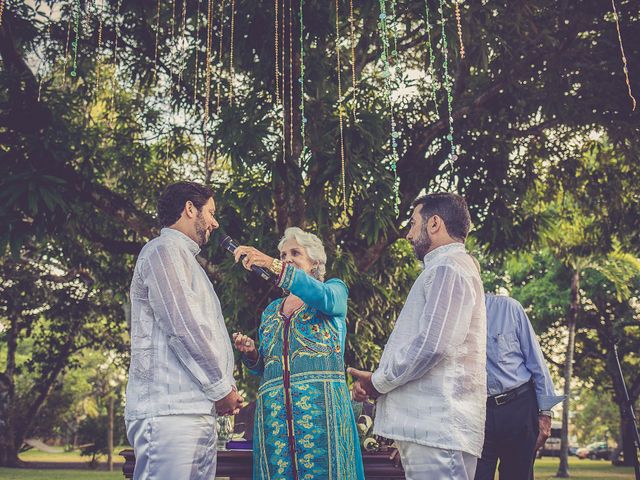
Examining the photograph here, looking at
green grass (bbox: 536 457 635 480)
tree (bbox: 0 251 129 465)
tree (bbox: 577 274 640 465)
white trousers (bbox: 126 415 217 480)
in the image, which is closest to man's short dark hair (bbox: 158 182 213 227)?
white trousers (bbox: 126 415 217 480)

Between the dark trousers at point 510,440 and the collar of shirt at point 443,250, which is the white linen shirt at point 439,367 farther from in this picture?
the dark trousers at point 510,440

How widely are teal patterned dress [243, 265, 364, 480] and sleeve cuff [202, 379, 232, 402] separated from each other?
570 millimetres

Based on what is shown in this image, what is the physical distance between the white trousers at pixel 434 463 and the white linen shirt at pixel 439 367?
4cm

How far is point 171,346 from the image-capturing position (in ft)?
Answer: 9.21

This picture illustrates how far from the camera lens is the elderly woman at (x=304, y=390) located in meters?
3.33

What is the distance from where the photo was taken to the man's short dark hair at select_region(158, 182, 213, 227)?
3098mm

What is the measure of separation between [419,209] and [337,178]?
4.21 metres

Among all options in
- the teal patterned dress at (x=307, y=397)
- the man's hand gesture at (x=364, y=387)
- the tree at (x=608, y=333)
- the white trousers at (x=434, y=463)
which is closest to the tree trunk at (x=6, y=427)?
the tree at (x=608, y=333)

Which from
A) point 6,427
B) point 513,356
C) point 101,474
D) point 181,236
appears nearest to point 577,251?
point 513,356

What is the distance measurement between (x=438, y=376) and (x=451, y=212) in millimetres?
662

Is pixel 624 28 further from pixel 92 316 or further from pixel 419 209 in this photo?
pixel 92 316

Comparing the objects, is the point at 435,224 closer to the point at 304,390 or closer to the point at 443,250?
the point at 443,250

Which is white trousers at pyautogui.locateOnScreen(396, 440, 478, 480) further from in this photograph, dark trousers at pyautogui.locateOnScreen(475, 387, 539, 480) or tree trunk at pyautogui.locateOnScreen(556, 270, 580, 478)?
tree trunk at pyautogui.locateOnScreen(556, 270, 580, 478)

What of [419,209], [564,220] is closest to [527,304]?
[564,220]
